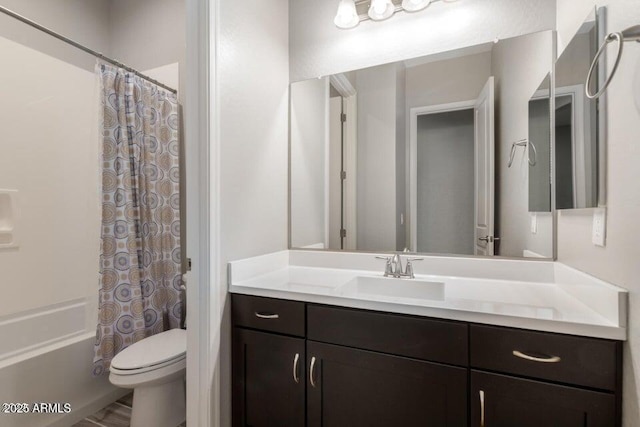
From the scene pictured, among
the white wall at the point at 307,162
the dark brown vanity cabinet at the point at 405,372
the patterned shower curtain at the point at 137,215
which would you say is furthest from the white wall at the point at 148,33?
the dark brown vanity cabinet at the point at 405,372

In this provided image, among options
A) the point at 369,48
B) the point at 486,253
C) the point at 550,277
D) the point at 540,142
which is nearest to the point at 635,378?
the point at 550,277

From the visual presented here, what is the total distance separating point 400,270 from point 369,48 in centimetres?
125

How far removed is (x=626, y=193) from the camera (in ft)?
2.78

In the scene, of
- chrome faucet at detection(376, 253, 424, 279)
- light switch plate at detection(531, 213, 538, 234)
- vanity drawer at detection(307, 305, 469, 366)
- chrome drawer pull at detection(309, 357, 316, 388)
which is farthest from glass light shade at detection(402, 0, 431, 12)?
chrome drawer pull at detection(309, 357, 316, 388)

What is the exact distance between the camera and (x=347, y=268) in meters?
1.79

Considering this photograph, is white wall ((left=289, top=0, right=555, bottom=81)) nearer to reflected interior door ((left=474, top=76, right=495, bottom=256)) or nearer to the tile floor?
reflected interior door ((left=474, top=76, right=495, bottom=256))

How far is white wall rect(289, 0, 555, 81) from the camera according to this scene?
1475 mm

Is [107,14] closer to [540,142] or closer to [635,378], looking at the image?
[540,142]

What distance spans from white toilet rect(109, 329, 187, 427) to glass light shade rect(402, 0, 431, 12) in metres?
2.17

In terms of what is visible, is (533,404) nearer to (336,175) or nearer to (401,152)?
(401,152)

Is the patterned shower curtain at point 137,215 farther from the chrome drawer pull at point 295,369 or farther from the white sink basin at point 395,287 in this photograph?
the white sink basin at point 395,287

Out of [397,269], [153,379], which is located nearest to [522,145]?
[397,269]

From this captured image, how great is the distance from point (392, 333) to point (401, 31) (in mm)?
1552

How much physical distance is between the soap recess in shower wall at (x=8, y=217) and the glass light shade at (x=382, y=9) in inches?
92.8
